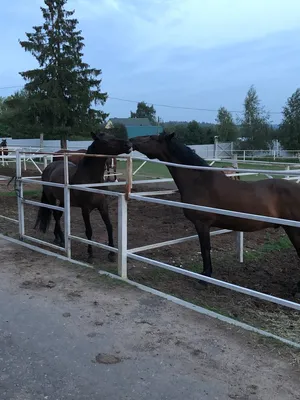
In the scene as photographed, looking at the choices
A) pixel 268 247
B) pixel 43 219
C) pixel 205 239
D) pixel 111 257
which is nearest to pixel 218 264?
pixel 205 239

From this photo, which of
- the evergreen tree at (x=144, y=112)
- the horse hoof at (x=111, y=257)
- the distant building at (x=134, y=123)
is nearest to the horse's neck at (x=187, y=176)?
the horse hoof at (x=111, y=257)

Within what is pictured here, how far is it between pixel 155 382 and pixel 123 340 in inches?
25.1

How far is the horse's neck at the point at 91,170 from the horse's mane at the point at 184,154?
4.18 feet

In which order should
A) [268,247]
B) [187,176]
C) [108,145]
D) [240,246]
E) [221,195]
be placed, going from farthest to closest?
[268,247]
[240,246]
[108,145]
[187,176]
[221,195]

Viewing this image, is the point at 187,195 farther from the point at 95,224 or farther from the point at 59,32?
the point at 59,32

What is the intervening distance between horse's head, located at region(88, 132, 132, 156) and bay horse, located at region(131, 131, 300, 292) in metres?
0.33

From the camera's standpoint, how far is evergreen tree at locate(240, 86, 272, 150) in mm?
40469

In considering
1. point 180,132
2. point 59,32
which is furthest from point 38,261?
point 180,132

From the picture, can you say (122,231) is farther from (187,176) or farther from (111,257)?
(111,257)

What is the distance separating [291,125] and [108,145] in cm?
3640

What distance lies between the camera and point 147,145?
497cm

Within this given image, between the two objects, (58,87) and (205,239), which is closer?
(205,239)

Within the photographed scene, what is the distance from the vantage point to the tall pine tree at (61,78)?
99.7 ft

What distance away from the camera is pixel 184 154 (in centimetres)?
491
